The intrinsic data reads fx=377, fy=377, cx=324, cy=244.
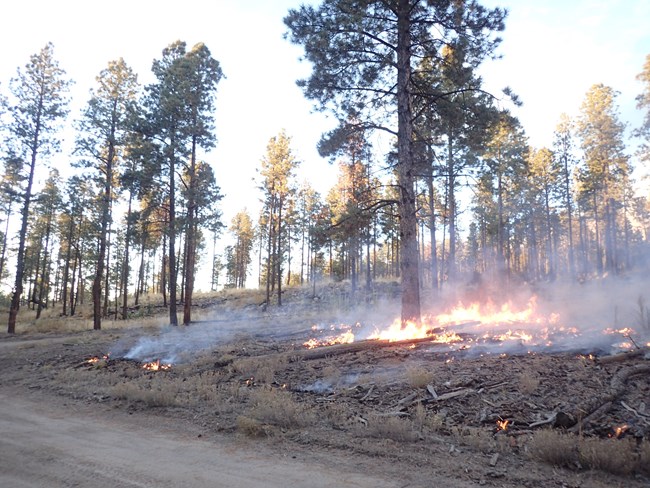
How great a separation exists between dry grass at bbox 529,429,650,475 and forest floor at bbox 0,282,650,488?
0.01 metres

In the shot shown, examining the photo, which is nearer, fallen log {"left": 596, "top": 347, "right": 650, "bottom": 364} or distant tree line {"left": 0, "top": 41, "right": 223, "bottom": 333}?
fallen log {"left": 596, "top": 347, "right": 650, "bottom": 364}

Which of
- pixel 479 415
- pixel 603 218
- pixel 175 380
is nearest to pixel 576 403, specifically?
pixel 479 415

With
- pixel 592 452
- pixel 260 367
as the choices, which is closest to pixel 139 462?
pixel 260 367

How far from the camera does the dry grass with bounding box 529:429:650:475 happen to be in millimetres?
3941

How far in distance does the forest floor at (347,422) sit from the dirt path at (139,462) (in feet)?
0.08

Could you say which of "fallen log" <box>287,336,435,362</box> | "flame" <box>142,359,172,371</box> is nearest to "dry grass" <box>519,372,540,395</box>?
"fallen log" <box>287,336,435,362</box>

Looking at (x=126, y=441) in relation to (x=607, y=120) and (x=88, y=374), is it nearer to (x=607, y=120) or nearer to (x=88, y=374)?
(x=88, y=374)

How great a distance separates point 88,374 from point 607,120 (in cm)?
4237

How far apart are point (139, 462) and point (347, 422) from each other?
9.38 feet

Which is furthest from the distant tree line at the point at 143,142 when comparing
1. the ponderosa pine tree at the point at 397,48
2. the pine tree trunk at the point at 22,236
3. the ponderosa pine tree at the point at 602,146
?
the ponderosa pine tree at the point at 602,146

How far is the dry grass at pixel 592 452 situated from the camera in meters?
3.94

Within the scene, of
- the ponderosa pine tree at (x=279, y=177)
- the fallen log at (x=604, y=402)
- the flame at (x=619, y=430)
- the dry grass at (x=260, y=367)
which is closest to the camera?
the flame at (x=619, y=430)

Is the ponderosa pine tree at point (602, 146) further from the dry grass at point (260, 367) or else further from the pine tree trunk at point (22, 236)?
the pine tree trunk at point (22, 236)

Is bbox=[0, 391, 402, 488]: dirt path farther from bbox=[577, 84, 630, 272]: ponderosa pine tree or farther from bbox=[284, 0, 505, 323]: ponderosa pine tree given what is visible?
bbox=[577, 84, 630, 272]: ponderosa pine tree
